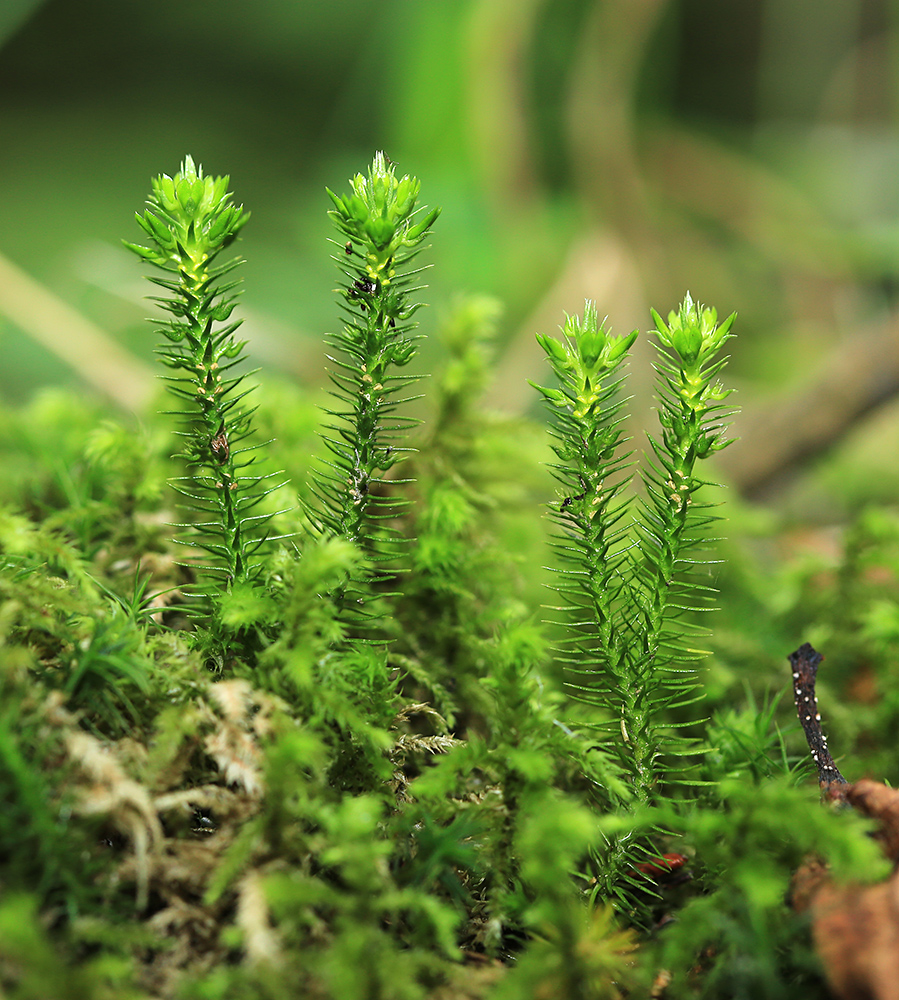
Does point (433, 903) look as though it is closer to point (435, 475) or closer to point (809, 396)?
point (435, 475)

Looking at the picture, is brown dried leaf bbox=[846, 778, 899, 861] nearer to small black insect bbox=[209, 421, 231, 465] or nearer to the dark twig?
the dark twig

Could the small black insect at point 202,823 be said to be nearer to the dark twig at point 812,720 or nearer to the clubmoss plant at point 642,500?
the clubmoss plant at point 642,500

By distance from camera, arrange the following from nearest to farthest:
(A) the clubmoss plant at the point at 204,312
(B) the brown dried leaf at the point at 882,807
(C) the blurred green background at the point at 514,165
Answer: (B) the brown dried leaf at the point at 882,807, (A) the clubmoss plant at the point at 204,312, (C) the blurred green background at the point at 514,165

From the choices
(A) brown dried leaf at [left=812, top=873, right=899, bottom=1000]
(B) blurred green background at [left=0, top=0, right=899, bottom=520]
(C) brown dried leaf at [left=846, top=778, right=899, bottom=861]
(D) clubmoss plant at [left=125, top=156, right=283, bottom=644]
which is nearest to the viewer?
(A) brown dried leaf at [left=812, top=873, right=899, bottom=1000]

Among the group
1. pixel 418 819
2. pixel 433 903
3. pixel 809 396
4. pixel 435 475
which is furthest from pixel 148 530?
pixel 809 396

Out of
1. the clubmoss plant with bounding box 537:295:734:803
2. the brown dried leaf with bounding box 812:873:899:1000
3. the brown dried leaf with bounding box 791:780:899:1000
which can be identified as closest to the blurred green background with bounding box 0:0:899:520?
the clubmoss plant with bounding box 537:295:734:803

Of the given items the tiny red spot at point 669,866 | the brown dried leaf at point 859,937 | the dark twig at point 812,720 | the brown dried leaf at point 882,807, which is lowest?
the brown dried leaf at point 859,937

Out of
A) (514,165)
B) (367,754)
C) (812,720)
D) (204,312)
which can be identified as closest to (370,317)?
(204,312)

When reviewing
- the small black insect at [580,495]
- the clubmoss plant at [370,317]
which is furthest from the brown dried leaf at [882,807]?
the clubmoss plant at [370,317]
